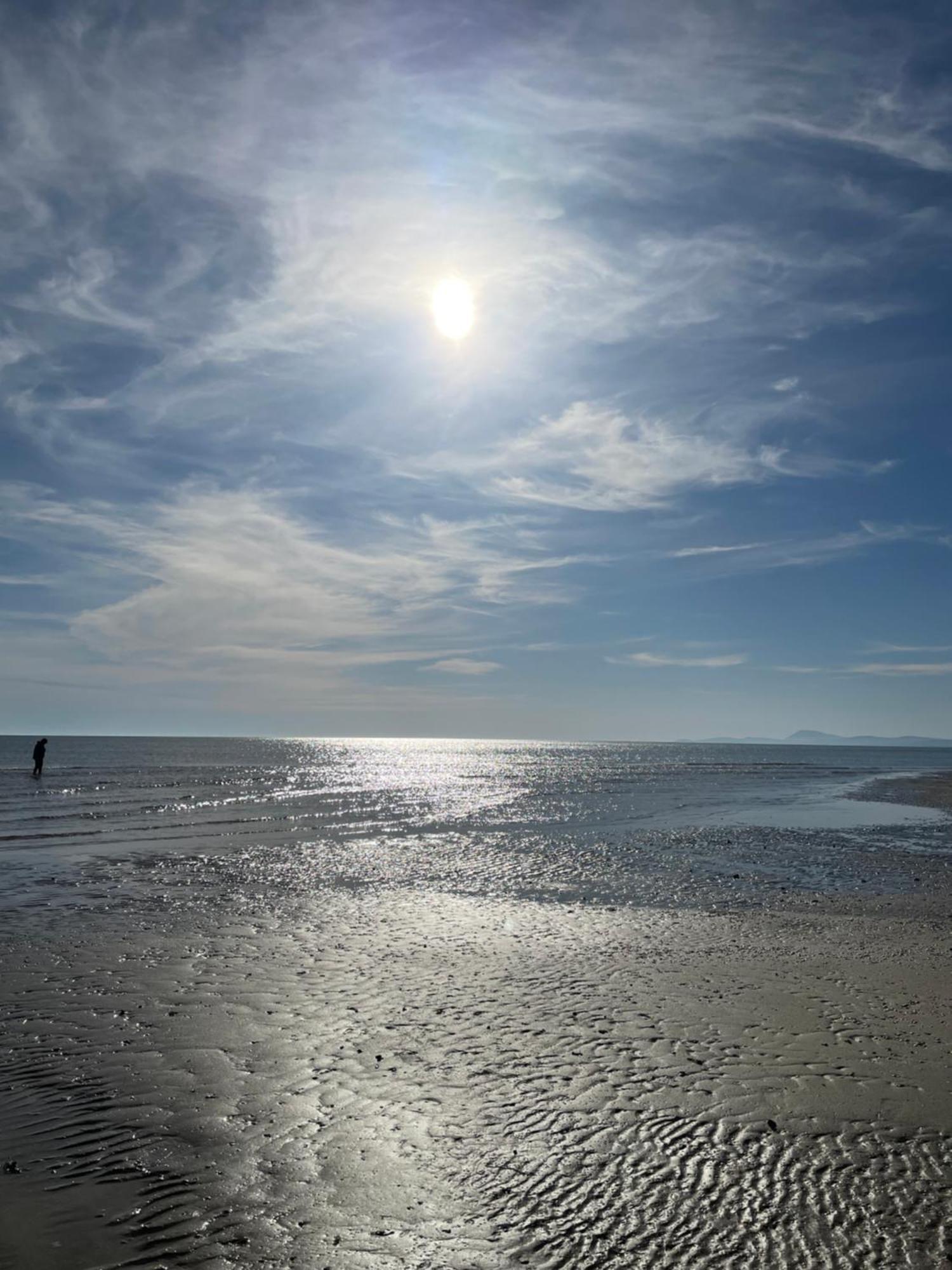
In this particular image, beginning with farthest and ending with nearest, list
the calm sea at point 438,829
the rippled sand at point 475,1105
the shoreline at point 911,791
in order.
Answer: the shoreline at point 911,791 < the calm sea at point 438,829 < the rippled sand at point 475,1105

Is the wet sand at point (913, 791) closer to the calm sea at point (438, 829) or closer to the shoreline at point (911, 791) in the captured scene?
the shoreline at point (911, 791)

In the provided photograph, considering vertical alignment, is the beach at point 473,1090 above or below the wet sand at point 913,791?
above

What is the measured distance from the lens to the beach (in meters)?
5.73

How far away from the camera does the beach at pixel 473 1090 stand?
573 centimetres

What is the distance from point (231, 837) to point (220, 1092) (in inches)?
945

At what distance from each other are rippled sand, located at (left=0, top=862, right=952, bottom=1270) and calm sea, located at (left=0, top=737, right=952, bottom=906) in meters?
7.75

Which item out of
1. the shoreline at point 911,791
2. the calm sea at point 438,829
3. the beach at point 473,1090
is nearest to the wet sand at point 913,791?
the shoreline at point 911,791

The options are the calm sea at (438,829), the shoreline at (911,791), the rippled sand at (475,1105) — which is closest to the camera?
the rippled sand at (475,1105)

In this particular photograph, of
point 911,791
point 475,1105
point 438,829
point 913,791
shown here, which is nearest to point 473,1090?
point 475,1105

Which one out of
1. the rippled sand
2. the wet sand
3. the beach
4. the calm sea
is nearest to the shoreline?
the wet sand

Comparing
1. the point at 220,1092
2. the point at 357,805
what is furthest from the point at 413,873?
the point at 357,805

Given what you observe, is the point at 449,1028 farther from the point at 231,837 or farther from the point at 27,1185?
the point at 231,837

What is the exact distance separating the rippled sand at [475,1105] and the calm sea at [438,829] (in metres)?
7.75

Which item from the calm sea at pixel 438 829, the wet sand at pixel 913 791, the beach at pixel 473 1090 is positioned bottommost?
the wet sand at pixel 913 791
